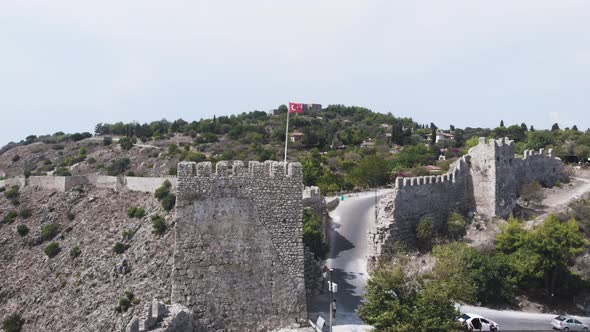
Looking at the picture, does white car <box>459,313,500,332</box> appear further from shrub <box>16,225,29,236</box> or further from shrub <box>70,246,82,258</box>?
shrub <box>16,225,29,236</box>

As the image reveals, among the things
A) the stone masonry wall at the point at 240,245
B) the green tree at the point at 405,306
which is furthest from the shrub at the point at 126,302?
the green tree at the point at 405,306

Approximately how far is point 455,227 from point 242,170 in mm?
16865

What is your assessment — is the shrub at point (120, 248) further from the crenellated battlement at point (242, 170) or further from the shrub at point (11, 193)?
the shrub at point (11, 193)

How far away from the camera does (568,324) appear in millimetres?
24109

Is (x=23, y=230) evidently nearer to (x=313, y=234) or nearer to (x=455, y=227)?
(x=313, y=234)

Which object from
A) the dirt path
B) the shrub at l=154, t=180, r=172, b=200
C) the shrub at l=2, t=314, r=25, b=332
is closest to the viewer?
the shrub at l=2, t=314, r=25, b=332

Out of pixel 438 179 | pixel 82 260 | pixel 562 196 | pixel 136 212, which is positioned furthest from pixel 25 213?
pixel 562 196

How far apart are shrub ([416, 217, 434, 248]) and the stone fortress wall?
41cm

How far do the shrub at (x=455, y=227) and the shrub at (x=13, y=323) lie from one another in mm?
23202

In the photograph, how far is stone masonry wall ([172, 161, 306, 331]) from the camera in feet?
61.8

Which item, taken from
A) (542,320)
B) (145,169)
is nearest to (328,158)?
(145,169)

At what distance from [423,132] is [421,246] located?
80.4 metres

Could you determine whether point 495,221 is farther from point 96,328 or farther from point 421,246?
point 96,328

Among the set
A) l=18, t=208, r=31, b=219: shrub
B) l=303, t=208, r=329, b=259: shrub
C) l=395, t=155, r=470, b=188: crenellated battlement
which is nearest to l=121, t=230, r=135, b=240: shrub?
l=303, t=208, r=329, b=259: shrub
